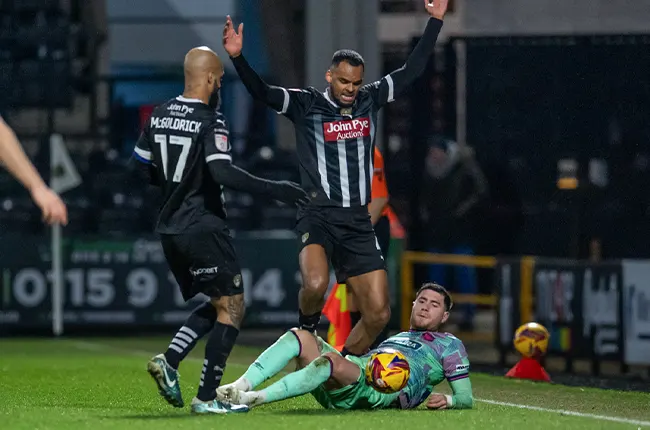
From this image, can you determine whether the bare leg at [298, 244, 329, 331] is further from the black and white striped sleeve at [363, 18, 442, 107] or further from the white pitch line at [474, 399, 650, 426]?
the white pitch line at [474, 399, 650, 426]

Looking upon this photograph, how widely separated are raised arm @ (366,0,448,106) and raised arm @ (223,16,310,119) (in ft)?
1.55

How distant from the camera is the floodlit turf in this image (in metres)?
7.95

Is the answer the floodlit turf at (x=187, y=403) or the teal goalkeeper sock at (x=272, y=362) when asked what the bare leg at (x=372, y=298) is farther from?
the teal goalkeeper sock at (x=272, y=362)

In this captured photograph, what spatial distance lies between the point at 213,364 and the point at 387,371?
3.32ft

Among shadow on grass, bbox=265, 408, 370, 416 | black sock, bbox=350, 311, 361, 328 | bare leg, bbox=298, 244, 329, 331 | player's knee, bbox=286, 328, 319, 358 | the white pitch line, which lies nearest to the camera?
player's knee, bbox=286, 328, 319, 358

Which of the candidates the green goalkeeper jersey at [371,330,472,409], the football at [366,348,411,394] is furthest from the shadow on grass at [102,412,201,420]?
the green goalkeeper jersey at [371,330,472,409]

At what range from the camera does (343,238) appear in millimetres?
9836

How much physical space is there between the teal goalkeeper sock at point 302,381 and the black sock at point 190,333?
765 millimetres

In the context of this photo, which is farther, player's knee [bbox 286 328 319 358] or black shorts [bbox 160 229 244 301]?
black shorts [bbox 160 229 244 301]

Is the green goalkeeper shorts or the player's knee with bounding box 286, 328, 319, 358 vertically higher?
the player's knee with bounding box 286, 328, 319, 358

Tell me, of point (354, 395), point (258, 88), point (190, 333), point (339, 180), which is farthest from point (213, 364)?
point (258, 88)

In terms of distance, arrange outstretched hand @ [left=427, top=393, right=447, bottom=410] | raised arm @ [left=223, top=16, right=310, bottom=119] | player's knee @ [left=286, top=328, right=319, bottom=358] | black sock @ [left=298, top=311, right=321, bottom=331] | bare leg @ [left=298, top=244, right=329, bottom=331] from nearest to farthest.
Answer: player's knee @ [left=286, top=328, right=319, bottom=358], outstretched hand @ [left=427, top=393, right=447, bottom=410], raised arm @ [left=223, top=16, right=310, bottom=119], bare leg @ [left=298, top=244, right=329, bottom=331], black sock @ [left=298, top=311, right=321, bottom=331]

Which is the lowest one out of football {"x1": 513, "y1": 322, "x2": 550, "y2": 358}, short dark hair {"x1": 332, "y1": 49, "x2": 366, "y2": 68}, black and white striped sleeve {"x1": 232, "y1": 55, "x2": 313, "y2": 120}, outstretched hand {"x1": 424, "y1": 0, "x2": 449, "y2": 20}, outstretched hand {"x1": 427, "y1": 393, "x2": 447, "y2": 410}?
football {"x1": 513, "y1": 322, "x2": 550, "y2": 358}

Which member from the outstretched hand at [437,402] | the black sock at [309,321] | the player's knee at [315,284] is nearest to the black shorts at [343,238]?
the player's knee at [315,284]
